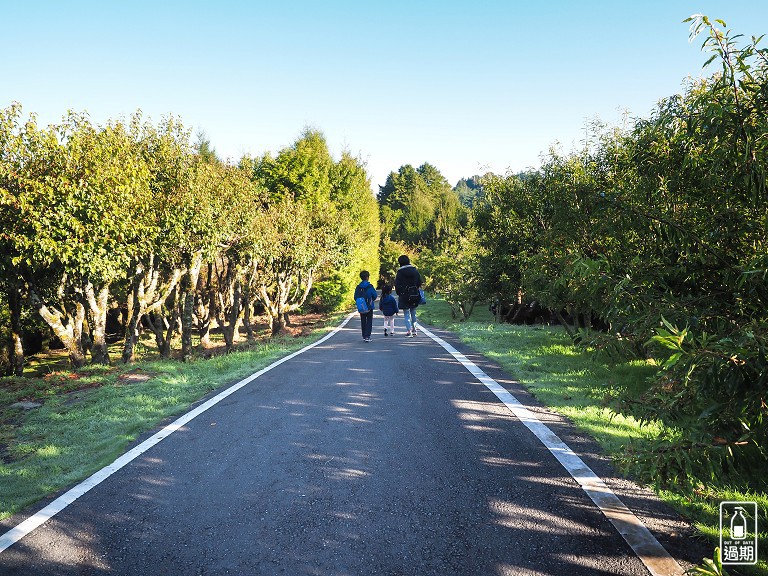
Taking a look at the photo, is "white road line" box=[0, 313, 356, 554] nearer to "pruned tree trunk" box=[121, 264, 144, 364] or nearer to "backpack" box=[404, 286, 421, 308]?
"backpack" box=[404, 286, 421, 308]

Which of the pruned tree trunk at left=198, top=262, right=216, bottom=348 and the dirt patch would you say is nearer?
the dirt patch

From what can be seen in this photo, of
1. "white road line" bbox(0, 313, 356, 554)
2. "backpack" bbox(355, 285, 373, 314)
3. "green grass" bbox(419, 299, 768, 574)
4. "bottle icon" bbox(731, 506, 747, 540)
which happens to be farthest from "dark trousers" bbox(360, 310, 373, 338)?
"bottle icon" bbox(731, 506, 747, 540)

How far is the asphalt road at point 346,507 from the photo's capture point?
2803 mm

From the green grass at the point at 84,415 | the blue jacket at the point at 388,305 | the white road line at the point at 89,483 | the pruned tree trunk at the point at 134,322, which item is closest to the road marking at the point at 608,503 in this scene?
the white road line at the point at 89,483

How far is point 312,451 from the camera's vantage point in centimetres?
449

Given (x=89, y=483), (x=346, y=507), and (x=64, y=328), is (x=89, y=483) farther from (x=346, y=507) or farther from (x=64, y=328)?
(x=64, y=328)

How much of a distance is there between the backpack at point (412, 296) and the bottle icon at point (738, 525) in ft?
31.7

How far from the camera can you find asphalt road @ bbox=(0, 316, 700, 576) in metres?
2.80

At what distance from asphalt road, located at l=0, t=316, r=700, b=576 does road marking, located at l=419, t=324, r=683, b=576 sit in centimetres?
8

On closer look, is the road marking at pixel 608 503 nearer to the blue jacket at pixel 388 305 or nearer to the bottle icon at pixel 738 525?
the bottle icon at pixel 738 525

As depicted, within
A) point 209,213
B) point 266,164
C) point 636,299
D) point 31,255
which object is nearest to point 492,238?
point 209,213

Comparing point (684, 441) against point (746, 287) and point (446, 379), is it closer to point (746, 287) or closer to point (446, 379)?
point (746, 287)

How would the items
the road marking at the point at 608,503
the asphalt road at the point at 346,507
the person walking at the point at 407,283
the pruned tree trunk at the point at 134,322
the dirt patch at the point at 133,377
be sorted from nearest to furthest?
1. the road marking at the point at 608,503
2. the asphalt road at the point at 346,507
3. the dirt patch at the point at 133,377
4. the person walking at the point at 407,283
5. the pruned tree trunk at the point at 134,322

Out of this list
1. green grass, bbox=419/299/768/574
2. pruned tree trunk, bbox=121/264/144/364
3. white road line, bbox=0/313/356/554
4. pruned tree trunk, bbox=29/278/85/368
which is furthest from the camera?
pruned tree trunk, bbox=121/264/144/364
